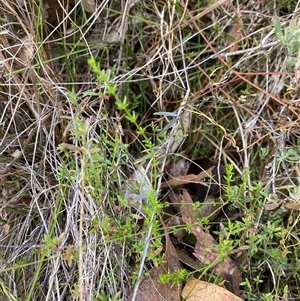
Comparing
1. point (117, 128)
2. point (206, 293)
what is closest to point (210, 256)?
point (206, 293)

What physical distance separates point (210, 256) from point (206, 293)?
8cm

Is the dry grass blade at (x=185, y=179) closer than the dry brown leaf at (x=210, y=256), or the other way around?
the dry brown leaf at (x=210, y=256)

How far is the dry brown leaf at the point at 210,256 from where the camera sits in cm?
110

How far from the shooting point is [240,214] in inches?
48.1

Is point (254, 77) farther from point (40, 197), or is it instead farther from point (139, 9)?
point (40, 197)

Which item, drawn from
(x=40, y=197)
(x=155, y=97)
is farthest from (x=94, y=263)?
(x=155, y=97)

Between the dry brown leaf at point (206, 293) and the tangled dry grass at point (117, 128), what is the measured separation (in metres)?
0.07

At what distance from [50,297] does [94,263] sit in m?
0.14

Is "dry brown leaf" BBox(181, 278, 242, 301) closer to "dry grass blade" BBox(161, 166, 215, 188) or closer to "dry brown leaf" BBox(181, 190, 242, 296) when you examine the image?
"dry brown leaf" BBox(181, 190, 242, 296)

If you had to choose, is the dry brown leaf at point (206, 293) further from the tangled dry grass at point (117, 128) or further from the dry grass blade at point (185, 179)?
the dry grass blade at point (185, 179)

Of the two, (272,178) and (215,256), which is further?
(272,178)

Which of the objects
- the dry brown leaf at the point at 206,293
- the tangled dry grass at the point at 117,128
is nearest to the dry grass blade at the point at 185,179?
the tangled dry grass at the point at 117,128

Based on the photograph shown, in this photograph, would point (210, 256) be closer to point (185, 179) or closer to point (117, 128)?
point (185, 179)

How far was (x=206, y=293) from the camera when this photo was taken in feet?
3.52
